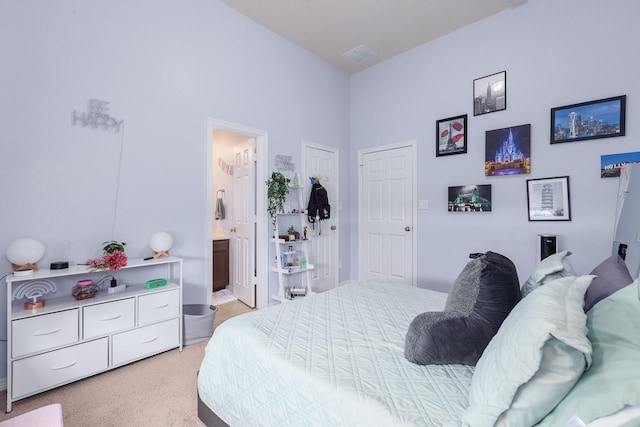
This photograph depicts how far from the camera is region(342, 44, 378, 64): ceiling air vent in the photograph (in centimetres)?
381

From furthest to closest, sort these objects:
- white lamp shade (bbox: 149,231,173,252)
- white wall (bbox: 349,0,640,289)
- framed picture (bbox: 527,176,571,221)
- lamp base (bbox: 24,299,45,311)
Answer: framed picture (bbox: 527,176,571,221) < white wall (bbox: 349,0,640,289) < white lamp shade (bbox: 149,231,173,252) < lamp base (bbox: 24,299,45,311)

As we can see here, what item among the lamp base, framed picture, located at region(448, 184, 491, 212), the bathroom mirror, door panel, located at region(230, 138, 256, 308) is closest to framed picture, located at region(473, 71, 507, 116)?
framed picture, located at region(448, 184, 491, 212)

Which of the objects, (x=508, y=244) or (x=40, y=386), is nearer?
(x=40, y=386)

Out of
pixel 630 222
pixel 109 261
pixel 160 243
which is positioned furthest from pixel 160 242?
pixel 630 222

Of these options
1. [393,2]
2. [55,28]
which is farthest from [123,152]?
[393,2]

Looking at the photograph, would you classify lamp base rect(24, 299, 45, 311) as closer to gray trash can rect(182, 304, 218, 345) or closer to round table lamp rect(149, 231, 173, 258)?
round table lamp rect(149, 231, 173, 258)

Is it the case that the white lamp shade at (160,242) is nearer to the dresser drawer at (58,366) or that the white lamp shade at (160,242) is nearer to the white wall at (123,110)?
the white wall at (123,110)

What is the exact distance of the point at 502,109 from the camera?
3.16 m

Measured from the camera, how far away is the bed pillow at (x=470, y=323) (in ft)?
3.70

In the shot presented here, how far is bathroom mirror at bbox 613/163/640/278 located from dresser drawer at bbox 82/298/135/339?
11.2 ft

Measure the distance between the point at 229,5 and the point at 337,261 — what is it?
341 centimetres

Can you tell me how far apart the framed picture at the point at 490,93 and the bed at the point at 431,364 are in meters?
2.29

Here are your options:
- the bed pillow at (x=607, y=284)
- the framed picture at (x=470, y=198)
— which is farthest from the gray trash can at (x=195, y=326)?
the framed picture at (x=470, y=198)

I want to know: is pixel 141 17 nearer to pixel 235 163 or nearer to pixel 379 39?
pixel 235 163
